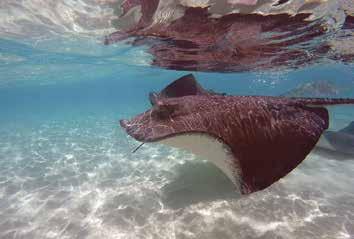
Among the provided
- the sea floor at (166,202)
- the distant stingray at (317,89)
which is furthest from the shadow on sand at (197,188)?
the distant stingray at (317,89)

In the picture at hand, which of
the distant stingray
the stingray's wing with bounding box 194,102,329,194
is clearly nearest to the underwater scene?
the stingray's wing with bounding box 194,102,329,194

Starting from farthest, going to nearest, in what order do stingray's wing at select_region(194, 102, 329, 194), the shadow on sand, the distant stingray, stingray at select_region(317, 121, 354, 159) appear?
1. the distant stingray
2. stingray at select_region(317, 121, 354, 159)
3. the shadow on sand
4. stingray's wing at select_region(194, 102, 329, 194)

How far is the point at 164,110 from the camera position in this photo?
4.59 meters

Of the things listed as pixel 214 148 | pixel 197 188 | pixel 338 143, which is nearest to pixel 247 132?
pixel 214 148

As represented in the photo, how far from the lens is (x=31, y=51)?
66.7 feet

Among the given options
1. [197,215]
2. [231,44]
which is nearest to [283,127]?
[197,215]

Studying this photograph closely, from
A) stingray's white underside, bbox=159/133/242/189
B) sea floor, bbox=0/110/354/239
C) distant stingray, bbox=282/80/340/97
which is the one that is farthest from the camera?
distant stingray, bbox=282/80/340/97

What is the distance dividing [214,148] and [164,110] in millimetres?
1243

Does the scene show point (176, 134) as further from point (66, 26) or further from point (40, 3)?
point (66, 26)

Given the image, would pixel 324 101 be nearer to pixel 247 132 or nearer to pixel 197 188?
pixel 247 132

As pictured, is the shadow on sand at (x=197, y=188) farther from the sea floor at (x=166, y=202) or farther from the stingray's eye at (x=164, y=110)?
the stingray's eye at (x=164, y=110)

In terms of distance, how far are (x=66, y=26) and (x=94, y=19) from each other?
3013 mm

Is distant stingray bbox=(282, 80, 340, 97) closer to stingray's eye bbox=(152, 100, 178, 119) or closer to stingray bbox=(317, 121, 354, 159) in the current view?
stingray bbox=(317, 121, 354, 159)

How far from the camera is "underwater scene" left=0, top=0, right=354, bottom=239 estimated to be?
3883mm
